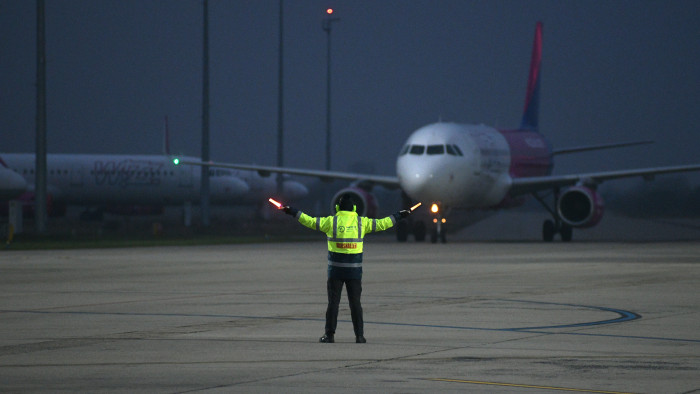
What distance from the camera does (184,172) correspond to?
80.1m

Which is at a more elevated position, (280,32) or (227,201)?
(280,32)

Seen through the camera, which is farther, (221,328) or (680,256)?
(680,256)

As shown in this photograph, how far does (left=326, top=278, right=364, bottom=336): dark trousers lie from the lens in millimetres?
13455

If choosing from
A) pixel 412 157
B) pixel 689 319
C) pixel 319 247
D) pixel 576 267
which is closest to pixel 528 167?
pixel 412 157

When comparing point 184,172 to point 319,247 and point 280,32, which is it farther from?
point 319,247

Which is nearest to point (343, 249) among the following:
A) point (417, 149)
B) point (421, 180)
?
point (421, 180)

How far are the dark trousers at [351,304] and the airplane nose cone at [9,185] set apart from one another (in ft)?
127

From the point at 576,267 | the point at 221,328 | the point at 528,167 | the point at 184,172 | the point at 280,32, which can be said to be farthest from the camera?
the point at 184,172

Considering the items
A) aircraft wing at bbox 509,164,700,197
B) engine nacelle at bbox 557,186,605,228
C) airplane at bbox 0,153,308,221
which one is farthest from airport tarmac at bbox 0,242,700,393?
airplane at bbox 0,153,308,221

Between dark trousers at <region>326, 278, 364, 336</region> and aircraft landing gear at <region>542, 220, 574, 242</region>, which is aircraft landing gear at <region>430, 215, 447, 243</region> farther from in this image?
dark trousers at <region>326, 278, 364, 336</region>

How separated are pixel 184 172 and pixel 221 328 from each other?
6594 centimetres

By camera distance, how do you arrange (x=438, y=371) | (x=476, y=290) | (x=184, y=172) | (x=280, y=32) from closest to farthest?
(x=438, y=371) < (x=476, y=290) < (x=280, y=32) < (x=184, y=172)

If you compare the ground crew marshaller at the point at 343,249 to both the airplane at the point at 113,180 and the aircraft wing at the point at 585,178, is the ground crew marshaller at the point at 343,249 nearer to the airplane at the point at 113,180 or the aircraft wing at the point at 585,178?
the aircraft wing at the point at 585,178

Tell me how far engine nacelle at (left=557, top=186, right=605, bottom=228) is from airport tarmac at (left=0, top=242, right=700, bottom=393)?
1632 centimetres
